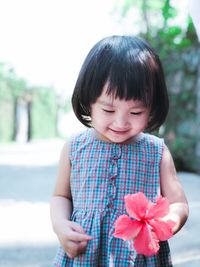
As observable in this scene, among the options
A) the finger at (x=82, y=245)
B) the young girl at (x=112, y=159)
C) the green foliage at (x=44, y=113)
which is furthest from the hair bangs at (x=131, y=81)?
the green foliage at (x=44, y=113)

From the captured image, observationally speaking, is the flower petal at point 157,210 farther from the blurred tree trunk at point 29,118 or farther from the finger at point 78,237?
the blurred tree trunk at point 29,118

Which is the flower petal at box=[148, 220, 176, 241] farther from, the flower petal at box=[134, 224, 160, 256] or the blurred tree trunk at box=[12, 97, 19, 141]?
the blurred tree trunk at box=[12, 97, 19, 141]

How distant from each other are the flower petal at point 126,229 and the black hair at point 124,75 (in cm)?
32

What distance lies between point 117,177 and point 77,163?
0.43 feet

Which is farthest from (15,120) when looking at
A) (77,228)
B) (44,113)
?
(77,228)

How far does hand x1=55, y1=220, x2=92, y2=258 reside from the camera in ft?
4.24

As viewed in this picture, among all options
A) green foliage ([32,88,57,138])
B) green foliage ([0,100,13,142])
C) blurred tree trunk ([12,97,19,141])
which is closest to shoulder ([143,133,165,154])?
green foliage ([0,100,13,142])

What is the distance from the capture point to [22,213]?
147 inches

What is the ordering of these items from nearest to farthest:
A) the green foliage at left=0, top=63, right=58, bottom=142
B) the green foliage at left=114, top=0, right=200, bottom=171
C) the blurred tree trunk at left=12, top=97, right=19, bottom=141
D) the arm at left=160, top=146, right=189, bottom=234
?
the arm at left=160, top=146, right=189, bottom=234
the green foliage at left=114, top=0, right=200, bottom=171
the green foliage at left=0, top=63, right=58, bottom=142
the blurred tree trunk at left=12, top=97, right=19, bottom=141

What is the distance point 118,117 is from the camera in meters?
1.31

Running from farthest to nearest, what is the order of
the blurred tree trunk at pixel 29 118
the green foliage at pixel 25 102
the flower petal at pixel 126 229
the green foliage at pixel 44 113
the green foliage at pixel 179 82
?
the green foliage at pixel 44 113
the blurred tree trunk at pixel 29 118
the green foliage at pixel 25 102
the green foliage at pixel 179 82
the flower petal at pixel 126 229

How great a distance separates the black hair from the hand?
0.33 m

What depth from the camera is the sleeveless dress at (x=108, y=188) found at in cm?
134

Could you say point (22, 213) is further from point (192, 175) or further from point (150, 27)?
point (150, 27)
